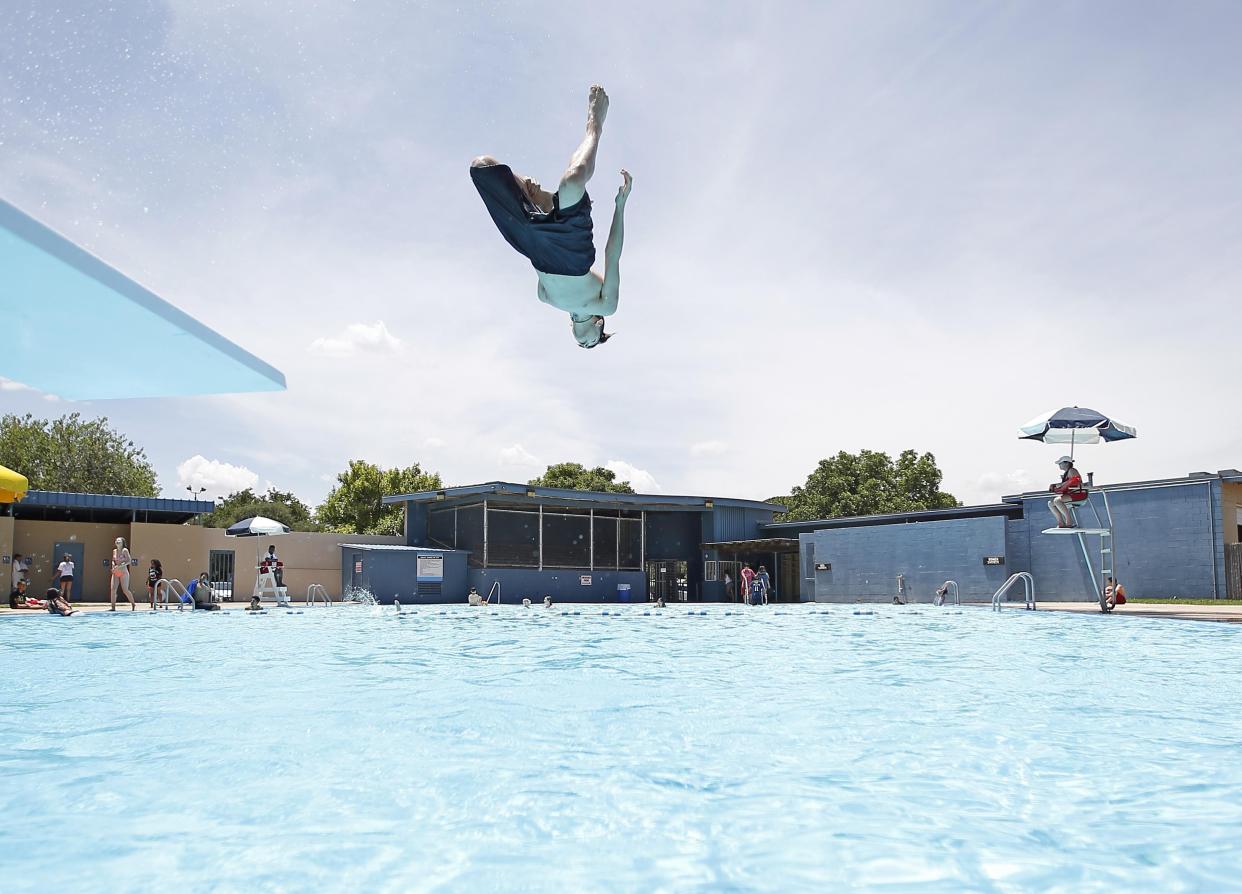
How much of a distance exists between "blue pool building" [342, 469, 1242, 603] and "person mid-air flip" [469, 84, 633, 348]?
1365 centimetres

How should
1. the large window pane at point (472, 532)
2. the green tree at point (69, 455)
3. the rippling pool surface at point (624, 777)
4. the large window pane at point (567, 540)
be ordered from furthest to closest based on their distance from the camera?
the green tree at point (69, 455) → the large window pane at point (567, 540) → the large window pane at point (472, 532) → the rippling pool surface at point (624, 777)

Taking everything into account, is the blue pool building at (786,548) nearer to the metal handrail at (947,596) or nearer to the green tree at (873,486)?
the metal handrail at (947,596)

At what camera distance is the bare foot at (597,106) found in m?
4.99

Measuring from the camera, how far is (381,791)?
350 cm

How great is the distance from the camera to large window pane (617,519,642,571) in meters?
28.3

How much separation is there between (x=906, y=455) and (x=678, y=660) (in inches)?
1572

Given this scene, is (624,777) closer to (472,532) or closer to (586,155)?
(586,155)

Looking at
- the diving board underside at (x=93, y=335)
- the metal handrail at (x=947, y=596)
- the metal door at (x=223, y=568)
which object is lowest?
the metal handrail at (x=947, y=596)

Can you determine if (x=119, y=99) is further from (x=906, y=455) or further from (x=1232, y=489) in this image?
(x=906, y=455)

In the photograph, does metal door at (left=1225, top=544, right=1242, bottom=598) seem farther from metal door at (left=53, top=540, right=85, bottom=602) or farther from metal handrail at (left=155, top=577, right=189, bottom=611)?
metal door at (left=53, top=540, right=85, bottom=602)

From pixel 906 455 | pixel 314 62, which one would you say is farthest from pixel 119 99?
pixel 906 455

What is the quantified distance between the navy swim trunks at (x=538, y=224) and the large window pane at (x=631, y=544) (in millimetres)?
23419

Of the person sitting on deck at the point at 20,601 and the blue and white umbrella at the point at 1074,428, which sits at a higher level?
the blue and white umbrella at the point at 1074,428

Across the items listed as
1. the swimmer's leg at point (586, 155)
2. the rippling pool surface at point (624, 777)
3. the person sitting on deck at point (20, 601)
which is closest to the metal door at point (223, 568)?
the person sitting on deck at point (20, 601)
